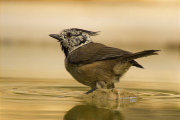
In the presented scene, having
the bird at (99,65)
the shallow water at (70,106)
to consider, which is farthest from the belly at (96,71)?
the shallow water at (70,106)

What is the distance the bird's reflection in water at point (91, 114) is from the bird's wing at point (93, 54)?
1586 millimetres

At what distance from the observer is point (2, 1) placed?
26.0 m

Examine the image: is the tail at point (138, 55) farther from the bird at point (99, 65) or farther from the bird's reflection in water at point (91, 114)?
the bird's reflection in water at point (91, 114)

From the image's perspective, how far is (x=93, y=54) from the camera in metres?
7.72

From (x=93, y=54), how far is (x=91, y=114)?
2.34m

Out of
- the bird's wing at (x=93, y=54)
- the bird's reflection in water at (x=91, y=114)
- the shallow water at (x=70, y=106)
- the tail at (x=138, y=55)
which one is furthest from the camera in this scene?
the bird's wing at (x=93, y=54)

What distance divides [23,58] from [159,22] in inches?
405

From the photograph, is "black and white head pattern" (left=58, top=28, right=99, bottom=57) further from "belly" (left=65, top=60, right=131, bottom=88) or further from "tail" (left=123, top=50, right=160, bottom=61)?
"tail" (left=123, top=50, right=160, bottom=61)

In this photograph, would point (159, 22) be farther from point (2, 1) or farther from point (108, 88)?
point (108, 88)

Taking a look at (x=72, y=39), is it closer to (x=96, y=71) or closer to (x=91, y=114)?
(x=96, y=71)

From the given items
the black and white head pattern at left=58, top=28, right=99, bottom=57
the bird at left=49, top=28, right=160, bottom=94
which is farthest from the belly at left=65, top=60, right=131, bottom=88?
the black and white head pattern at left=58, top=28, right=99, bottom=57

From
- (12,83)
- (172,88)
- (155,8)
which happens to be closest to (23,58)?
(12,83)

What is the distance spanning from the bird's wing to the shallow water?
59 centimetres

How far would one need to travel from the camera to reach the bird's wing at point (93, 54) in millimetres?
7520
